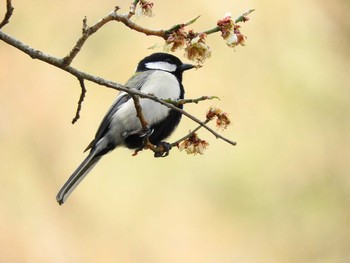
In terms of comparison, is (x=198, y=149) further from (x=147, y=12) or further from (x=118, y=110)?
(x=118, y=110)

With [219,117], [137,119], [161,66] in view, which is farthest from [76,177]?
[219,117]

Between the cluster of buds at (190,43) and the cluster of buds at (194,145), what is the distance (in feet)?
0.86

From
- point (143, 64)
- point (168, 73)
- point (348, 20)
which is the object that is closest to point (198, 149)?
point (168, 73)

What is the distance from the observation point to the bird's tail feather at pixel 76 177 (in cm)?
226

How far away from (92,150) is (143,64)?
53cm

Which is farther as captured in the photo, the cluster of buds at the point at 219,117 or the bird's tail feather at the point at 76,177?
the bird's tail feather at the point at 76,177

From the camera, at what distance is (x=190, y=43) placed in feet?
4.80

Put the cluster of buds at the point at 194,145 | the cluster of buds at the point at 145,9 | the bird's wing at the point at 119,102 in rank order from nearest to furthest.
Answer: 1. the cluster of buds at the point at 145,9
2. the cluster of buds at the point at 194,145
3. the bird's wing at the point at 119,102

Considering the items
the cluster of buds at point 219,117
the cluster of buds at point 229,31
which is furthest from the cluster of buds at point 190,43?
the cluster of buds at point 219,117

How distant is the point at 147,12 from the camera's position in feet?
5.09

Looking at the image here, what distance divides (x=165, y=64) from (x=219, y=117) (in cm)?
129

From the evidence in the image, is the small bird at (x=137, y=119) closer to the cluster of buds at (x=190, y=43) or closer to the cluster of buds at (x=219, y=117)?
the cluster of buds at (x=219, y=117)

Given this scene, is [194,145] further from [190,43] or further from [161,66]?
[161,66]

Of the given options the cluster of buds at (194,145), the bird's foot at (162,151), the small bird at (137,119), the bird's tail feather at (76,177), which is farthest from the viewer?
the small bird at (137,119)
